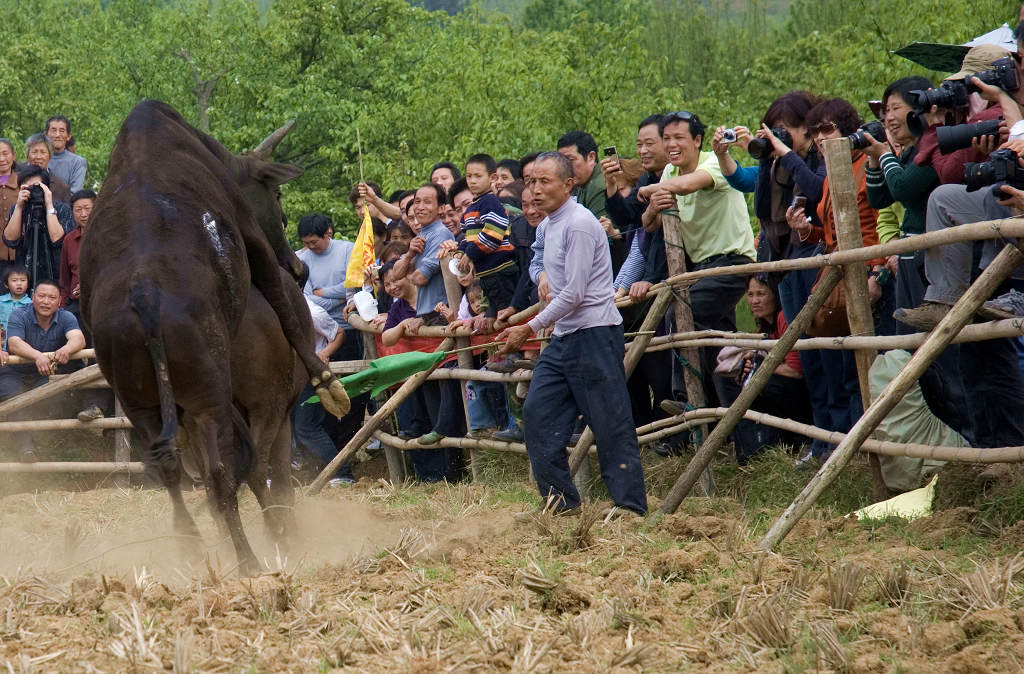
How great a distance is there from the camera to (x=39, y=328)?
10953 millimetres

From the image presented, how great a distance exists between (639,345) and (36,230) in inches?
271

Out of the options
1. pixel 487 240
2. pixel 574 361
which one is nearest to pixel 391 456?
pixel 487 240

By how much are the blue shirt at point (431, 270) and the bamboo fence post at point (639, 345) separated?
2363 millimetres

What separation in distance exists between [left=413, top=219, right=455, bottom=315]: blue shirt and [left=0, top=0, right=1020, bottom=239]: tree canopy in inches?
451

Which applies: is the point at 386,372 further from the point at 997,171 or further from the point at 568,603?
the point at 997,171

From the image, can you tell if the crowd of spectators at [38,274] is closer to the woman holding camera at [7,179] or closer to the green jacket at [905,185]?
A: the woman holding camera at [7,179]

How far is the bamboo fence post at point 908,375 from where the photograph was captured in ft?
16.4

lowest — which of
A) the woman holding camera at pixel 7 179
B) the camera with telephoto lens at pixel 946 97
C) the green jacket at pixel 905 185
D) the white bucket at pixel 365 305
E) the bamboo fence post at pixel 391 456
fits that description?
the bamboo fence post at pixel 391 456

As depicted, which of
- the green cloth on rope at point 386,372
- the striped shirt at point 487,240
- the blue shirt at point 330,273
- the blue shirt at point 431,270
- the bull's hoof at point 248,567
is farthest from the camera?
the blue shirt at point 330,273

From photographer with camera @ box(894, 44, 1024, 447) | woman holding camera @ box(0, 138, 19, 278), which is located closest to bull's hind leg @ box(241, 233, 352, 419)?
photographer with camera @ box(894, 44, 1024, 447)

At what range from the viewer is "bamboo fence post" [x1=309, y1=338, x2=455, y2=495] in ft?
29.3

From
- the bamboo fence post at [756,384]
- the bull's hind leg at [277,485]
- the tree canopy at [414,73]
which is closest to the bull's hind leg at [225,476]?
the bull's hind leg at [277,485]

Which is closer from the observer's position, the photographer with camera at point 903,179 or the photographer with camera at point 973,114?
the photographer with camera at point 973,114

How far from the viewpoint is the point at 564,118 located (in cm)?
2255
